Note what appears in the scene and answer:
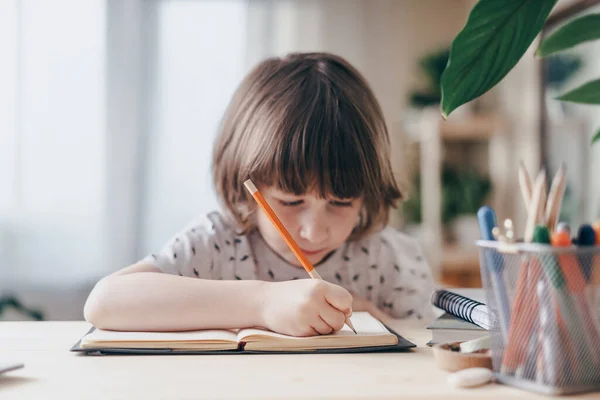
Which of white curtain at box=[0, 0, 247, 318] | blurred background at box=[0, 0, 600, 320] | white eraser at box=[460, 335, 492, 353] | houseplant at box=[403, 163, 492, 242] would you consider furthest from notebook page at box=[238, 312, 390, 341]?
houseplant at box=[403, 163, 492, 242]

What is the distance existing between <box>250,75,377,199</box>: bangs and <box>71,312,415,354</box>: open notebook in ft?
0.86

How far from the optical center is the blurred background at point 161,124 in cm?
258

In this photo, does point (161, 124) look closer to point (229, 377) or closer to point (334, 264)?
point (334, 264)

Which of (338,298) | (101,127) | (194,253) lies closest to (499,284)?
(338,298)

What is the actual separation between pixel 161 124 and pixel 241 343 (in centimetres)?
218

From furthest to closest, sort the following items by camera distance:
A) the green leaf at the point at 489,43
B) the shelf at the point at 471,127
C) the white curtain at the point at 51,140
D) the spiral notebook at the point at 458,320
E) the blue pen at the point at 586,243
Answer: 1. the shelf at the point at 471,127
2. the white curtain at the point at 51,140
3. the spiral notebook at the point at 458,320
4. the green leaf at the point at 489,43
5. the blue pen at the point at 586,243

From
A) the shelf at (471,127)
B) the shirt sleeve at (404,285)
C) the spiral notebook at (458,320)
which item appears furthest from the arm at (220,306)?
the shelf at (471,127)

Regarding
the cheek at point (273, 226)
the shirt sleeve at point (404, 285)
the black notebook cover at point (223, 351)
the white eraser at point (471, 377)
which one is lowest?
the shirt sleeve at point (404, 285)

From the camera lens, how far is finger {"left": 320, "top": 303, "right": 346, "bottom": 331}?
688mm

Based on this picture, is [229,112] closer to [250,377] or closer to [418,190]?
[250,377]

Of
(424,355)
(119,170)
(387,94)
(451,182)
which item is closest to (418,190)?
(451,182)

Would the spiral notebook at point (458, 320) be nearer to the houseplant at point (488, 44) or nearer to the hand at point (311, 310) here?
the hand at point (311, 310)

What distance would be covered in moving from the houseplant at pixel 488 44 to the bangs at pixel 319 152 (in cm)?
30

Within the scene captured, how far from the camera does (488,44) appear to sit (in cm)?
62
